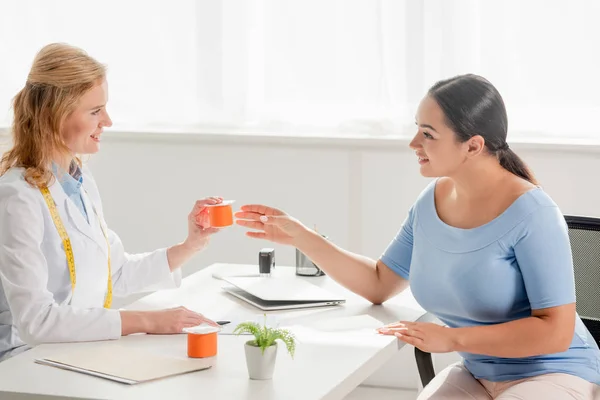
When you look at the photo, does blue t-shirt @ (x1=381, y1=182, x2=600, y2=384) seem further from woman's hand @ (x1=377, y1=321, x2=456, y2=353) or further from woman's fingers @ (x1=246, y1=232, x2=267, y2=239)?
woman's fingers @ (x1=246, y1=232, x2=267, y2=239)

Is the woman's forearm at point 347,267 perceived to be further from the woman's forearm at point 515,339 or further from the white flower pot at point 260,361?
the white flower pot at point 260,361

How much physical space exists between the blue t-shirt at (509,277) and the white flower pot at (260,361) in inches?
26.2

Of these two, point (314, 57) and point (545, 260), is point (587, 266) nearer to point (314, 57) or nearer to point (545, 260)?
point (545, 260)

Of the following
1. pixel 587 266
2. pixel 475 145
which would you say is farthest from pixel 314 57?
pixel 587 266

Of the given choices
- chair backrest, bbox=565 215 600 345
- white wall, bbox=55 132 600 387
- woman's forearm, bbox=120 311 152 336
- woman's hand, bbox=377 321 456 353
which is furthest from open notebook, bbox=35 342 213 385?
white wall, bbox=55 132 600 387

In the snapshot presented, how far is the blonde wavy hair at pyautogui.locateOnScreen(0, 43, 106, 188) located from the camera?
2604 millimetres

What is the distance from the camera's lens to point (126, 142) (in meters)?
4.46

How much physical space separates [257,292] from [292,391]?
84cm

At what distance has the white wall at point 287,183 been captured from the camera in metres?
3.98

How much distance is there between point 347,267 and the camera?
2.86 metres

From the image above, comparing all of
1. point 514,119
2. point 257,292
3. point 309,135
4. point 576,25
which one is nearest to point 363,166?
point 309,135

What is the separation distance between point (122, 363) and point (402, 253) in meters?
1.02

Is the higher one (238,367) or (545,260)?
(545,260)

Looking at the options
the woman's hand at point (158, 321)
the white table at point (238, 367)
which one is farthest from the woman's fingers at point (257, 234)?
the woman's hand at point (158, 321)
